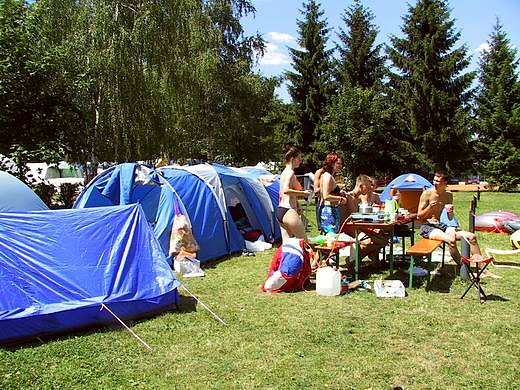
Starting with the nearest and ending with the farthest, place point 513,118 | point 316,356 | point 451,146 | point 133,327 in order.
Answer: point 316,356 < point 133,327 < point 451,146 < point 513,118

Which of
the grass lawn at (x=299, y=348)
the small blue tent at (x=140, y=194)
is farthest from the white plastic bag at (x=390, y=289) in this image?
the small blue tent at (x=140, y=194)

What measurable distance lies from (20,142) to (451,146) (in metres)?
20.1

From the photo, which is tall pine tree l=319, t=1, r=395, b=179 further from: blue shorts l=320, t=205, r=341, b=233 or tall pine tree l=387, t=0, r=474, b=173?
blue shorts l=320, t=205, r=341, b=233

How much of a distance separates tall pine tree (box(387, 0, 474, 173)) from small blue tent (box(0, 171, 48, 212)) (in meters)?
20.4

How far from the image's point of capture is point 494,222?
35.0 ft

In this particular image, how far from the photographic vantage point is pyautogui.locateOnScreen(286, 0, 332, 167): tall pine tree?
2589 centimetres

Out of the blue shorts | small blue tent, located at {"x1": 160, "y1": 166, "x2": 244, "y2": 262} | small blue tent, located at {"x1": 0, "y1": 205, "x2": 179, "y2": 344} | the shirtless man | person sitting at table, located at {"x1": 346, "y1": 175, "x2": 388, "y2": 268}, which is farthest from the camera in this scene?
small blue tent, located at {"x1": 160, "y1": 166, "x2": 244, "y2": 262}

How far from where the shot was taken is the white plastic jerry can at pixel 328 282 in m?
5.64

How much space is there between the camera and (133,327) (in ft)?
14.9

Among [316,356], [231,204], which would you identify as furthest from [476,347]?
[231,204]

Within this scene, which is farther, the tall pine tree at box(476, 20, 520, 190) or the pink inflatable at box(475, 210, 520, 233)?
the tall pine tree at box(476, 20, 520, 190)

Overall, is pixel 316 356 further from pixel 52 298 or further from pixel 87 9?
pixel 87 9

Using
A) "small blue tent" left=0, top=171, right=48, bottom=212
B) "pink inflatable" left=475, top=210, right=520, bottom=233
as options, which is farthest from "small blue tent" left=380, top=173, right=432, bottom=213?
"small blue tent" left=0, top=171, right=48, bottom=212

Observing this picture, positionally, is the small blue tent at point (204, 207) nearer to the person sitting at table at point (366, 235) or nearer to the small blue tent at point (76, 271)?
the person sitting at table at point (366, 235)
